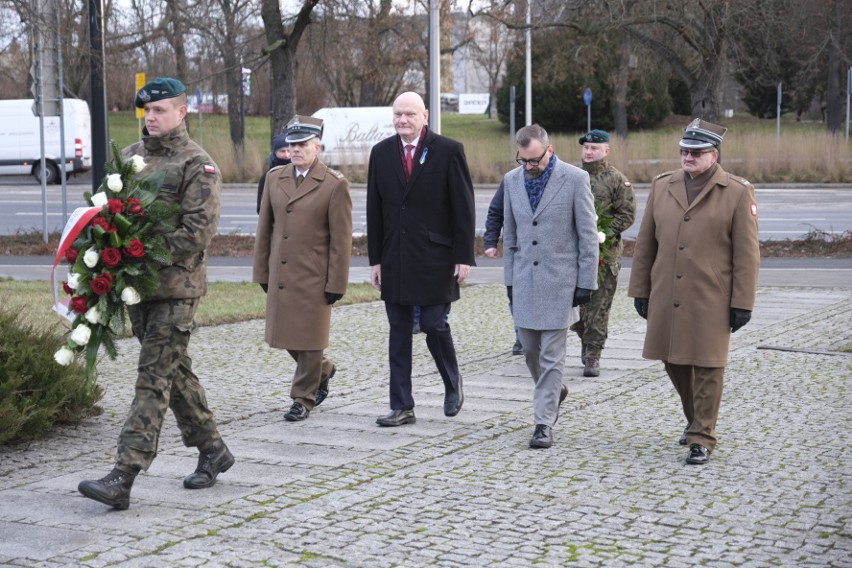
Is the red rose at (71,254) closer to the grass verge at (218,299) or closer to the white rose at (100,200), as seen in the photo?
the white rose at (100,200)

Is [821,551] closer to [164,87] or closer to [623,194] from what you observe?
[164,87]

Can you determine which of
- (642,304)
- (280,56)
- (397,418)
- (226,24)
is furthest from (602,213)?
(226,24)

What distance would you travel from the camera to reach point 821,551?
536 cm

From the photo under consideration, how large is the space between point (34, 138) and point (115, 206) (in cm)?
3534

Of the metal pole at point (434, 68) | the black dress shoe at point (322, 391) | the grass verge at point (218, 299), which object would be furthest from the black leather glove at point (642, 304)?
the metal pole at point (434, 68)

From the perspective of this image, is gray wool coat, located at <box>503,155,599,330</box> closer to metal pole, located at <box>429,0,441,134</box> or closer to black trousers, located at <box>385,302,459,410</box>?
black trousers, located at <box>385,302,459,410</box>

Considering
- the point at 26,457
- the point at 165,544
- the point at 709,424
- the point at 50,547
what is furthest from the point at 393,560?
the point at 26,457

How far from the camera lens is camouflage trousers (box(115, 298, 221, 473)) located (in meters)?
6.00

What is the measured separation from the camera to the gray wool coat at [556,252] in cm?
761

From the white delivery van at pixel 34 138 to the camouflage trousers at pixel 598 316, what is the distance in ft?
103

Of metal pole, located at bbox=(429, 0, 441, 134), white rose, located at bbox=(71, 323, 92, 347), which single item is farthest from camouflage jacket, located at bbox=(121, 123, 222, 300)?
metal pole, located at bbox=(429, 0, 441, 134)

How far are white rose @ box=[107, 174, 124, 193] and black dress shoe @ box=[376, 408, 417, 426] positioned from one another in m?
2.71

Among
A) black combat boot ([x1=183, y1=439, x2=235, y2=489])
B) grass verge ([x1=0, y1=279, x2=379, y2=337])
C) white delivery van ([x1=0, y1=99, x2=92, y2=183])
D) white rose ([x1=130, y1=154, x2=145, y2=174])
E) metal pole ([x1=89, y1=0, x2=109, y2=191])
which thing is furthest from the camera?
white delivery van ([x1=0, y1=99, x2=92, y2=183])

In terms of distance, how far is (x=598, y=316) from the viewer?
33.1 feet
